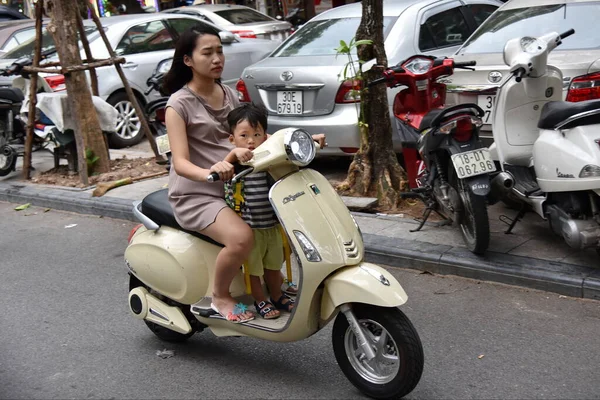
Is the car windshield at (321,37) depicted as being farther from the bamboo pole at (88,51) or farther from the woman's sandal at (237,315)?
the woman's sandal at (237,315)

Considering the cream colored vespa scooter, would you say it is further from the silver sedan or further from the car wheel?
the car wheel

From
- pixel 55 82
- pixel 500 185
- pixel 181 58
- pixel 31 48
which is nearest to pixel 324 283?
pixel 181 58

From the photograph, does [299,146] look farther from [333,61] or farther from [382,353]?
[333,61]

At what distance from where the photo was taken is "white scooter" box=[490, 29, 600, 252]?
4.74 m

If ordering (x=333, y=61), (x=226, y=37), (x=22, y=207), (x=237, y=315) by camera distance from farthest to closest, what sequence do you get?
(x=226, y=37) → (x=22, y=207) → (x=333, y=61) → (x=237, y=315)

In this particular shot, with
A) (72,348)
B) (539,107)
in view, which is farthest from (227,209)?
(539,107)

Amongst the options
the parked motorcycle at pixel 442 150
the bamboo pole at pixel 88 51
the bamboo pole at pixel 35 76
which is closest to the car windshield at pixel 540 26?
the parked motorcycle at pixel 442 150

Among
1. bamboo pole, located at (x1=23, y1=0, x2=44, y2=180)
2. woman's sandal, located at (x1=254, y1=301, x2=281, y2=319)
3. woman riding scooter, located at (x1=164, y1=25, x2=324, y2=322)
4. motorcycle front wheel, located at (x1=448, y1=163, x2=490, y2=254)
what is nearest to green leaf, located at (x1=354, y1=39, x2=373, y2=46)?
motorcycle front wheel, located at (x1=448, y1=163, x2=490, y2=254)

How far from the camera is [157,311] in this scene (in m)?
4.27

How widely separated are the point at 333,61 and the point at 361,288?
4.50 m

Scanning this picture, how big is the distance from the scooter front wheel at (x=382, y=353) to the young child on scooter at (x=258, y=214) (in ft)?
1.18

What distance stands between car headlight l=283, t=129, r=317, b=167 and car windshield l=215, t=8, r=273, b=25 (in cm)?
1027

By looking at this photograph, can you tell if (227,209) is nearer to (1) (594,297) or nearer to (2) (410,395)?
(2) (410,395)

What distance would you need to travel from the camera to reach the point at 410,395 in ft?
12.2
